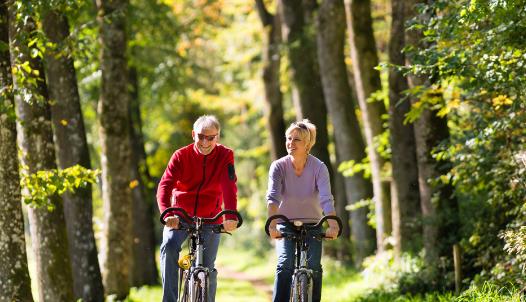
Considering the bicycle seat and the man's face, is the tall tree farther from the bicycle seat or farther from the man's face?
the man's face

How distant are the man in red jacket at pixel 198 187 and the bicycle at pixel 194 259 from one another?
121 millimetres

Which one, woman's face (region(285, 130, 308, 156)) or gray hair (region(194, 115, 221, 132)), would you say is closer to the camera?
gray hair (region(194, 115, 221, 132))

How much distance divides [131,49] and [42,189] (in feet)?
39.5

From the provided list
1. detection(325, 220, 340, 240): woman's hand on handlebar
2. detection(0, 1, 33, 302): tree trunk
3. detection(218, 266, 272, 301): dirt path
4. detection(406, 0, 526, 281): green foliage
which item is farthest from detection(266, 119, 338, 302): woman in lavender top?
detection(218, 266, 272, 301): dirt path

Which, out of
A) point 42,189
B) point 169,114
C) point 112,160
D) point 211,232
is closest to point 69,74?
point 112,160

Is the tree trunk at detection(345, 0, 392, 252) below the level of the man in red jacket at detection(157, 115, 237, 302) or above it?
above

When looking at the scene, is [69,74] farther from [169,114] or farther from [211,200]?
[169,114]

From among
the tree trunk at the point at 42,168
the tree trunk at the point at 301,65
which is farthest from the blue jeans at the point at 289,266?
the tree trunk at the point at 301,65

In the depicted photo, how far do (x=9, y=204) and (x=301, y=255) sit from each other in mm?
3631

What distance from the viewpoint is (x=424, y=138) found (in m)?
14.2

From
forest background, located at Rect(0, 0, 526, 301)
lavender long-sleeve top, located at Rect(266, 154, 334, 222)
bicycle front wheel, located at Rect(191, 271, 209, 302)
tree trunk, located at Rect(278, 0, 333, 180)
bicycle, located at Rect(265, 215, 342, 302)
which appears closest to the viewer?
bicycle front wheel, located at Rect(191, 271, 209, 302)

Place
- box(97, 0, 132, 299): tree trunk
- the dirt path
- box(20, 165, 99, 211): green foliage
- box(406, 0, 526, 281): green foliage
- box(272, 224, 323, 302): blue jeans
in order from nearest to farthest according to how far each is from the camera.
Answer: box(272, 224, 323, 302): blue jeans → box(406, 0, 526, 281): green foliage → box(20, 165, 99, 211): green foliage → box(97, 0, 132, 299): tree trunk → the dirt path

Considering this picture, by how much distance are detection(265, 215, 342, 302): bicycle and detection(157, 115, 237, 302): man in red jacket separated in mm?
554

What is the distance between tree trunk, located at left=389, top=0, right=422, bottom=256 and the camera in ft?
52.5
